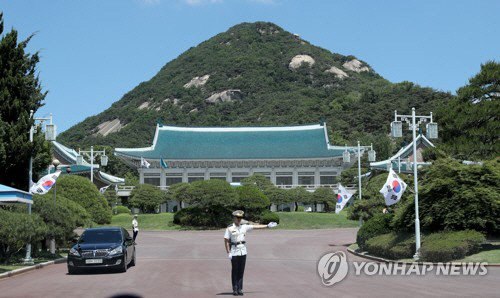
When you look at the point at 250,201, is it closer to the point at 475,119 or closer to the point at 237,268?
the point at 475,119

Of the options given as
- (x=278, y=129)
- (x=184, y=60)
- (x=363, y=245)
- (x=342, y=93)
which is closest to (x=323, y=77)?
(x=342, y=93)

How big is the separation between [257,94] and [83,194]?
121 m

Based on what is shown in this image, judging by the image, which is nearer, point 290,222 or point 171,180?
point 290,222

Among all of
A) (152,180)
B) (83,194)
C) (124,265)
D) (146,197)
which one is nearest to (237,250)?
(124,265)

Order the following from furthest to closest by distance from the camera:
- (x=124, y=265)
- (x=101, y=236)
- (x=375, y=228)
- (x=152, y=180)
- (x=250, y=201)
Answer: (x=152, y=180), (x=250, y=201), (x=375, y=228), (x=101, y=236), (x=124, y=265)

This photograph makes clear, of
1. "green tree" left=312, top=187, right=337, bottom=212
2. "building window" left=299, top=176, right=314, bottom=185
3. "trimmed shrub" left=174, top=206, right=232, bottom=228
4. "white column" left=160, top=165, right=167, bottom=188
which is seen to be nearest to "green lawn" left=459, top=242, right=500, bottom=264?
"trimmed shrub" left=174, top=206, right=232, bottom=228

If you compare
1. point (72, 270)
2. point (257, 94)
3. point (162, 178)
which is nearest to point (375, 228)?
point (72, 270)

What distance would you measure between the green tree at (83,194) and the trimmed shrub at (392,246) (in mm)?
16619

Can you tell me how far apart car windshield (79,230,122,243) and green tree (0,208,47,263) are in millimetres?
1851

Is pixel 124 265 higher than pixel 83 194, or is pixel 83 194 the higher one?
pixel 83 194

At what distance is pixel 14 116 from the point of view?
2417cm

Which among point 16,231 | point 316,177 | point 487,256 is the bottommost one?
point 487,256

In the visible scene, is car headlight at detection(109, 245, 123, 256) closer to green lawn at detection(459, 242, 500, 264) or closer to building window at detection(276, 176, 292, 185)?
green lawn at detection(459, 242, 500, 264)
